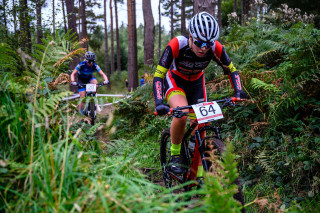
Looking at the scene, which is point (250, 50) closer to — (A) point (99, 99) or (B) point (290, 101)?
(B) point (290, 101)

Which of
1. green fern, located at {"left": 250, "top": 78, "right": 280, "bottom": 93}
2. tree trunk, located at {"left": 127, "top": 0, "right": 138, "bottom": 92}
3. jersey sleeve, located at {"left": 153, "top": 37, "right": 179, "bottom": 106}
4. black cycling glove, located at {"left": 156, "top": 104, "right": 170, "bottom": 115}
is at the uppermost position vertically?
tree trunk, located at {"left": 127, "top": 0, "right": 138, "bottom": 92}

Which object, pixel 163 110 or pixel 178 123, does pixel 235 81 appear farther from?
pixel 163 110

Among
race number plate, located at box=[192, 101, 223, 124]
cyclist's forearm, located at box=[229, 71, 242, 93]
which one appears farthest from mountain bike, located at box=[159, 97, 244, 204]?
cyclist's forearm, located at box=[229, 71, 242, 93]

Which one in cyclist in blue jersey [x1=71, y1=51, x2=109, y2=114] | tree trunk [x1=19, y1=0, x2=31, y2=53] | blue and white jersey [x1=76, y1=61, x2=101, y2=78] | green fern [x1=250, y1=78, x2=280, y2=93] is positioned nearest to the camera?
green fern [x1=250, y1=78, x2=280, y2=93]

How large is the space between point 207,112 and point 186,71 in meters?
0.98

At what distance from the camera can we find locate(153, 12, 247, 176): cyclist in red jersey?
3.12m

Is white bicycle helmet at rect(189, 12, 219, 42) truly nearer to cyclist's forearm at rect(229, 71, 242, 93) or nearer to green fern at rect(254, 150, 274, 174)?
cyclist's forearm at rect(229, 71, 242, 93)

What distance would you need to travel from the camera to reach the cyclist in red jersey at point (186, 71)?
312cm

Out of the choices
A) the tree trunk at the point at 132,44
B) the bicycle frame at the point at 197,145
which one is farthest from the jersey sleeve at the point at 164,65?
the tree trunk at the point at 132,44

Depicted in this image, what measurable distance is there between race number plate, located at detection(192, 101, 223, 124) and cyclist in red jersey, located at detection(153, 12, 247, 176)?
474 mm

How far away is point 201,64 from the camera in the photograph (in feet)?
11.8

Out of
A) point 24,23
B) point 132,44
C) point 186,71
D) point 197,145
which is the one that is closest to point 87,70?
point 24,23

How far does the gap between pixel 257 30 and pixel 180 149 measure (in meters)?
5.01

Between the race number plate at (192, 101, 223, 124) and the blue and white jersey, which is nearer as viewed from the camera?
the race number plate at (192, 101, 223, 124)
